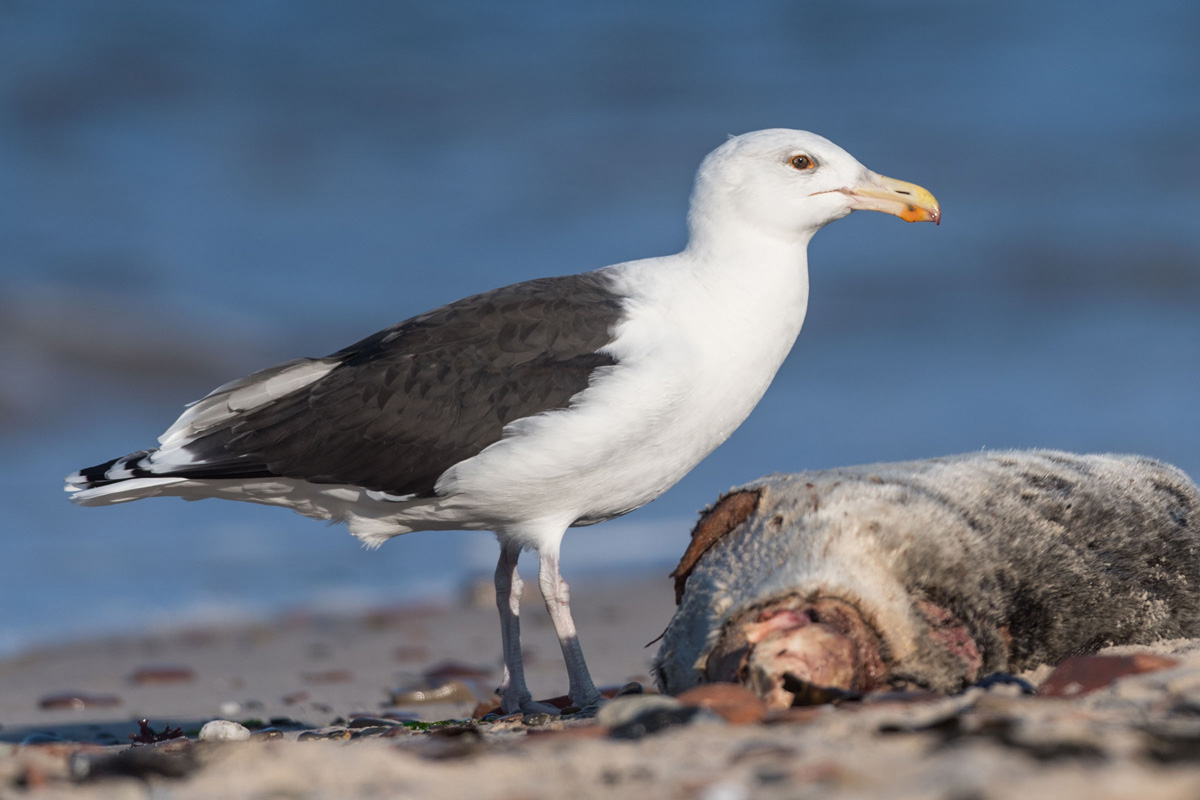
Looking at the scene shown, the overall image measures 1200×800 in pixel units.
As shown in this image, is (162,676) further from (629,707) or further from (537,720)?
(629,707)

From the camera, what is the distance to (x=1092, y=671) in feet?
11.4

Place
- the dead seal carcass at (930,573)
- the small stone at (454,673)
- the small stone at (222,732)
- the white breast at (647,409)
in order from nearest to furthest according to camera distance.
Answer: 1. the dead seal carcass at (930,573)
2. the small stone at (222,732)
3. the white breast at (647,409)
4. the small stone at (454,673)

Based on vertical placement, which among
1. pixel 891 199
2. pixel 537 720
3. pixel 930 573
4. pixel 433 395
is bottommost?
pixel 537 720

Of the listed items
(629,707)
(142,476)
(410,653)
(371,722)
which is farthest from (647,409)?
(410,653)

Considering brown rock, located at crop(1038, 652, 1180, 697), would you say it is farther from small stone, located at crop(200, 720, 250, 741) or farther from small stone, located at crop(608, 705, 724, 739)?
small stone, located at crop(200, 720, 250, 741)

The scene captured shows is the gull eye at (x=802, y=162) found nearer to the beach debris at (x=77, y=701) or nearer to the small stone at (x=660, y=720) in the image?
the small stone at (x=660, y=720)

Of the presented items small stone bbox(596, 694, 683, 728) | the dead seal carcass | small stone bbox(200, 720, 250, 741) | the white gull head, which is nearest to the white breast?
the white gull head

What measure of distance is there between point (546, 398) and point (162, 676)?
3047 millimetres

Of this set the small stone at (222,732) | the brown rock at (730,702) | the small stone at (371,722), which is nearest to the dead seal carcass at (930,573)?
the brown rock at (730,702)

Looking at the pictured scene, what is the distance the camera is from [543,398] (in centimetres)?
511

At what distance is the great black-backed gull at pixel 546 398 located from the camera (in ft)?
16.6

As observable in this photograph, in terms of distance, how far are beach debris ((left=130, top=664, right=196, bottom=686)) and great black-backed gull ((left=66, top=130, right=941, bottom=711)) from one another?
5.12 feet

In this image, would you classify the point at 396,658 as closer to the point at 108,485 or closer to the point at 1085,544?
the point at 108,485

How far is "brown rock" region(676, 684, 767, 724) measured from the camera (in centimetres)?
327
